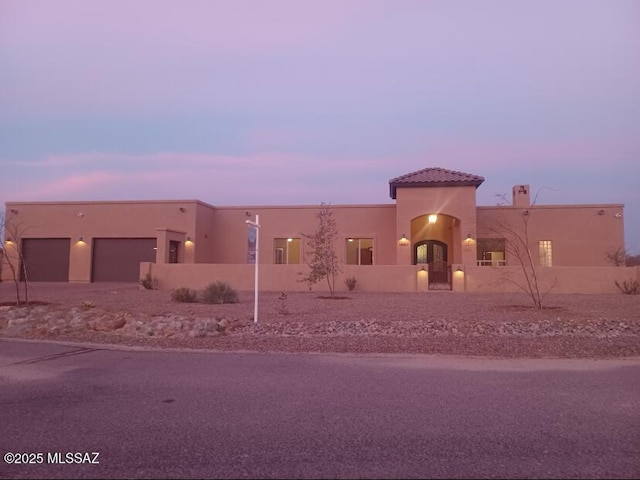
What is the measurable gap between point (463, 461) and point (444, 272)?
23.5 m

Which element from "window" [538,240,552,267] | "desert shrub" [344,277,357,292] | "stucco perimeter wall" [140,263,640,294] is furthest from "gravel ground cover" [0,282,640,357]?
"window" [538,240,552,267]

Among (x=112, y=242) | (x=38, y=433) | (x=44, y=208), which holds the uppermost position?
(x=44, y=208)

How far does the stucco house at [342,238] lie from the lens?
25.6 metres

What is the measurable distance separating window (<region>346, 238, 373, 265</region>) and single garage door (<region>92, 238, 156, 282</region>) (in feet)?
38.3

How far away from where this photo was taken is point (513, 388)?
672 cm

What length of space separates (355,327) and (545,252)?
21135 millimetres

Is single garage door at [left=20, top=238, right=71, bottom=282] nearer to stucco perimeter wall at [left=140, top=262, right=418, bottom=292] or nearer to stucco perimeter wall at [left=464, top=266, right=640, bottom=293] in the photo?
stucco perimeter wall at [left=140, top=262, right=418, bottom=292]

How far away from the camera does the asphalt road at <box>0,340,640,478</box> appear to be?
4.17 metres

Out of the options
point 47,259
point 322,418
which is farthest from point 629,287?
point 47,259

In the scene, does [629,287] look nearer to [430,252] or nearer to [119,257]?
[430,252]

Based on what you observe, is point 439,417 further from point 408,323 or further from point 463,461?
point 408,323

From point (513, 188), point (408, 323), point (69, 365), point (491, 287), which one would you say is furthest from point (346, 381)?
point (513, 188)

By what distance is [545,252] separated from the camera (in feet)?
97.4

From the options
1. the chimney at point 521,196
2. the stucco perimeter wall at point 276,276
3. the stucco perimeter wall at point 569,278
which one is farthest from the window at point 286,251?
the chimney at point 521,196
